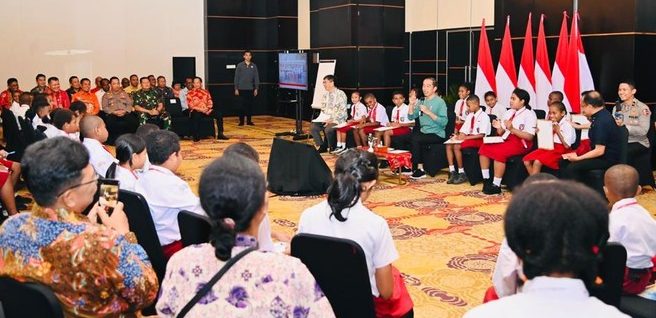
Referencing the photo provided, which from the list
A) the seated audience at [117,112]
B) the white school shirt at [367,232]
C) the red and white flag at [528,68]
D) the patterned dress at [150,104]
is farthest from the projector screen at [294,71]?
the white school shirt at [367,232]

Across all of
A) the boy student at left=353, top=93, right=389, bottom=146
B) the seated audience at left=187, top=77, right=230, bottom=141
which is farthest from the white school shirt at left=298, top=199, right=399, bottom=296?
the seated audience at left=187, top=77, right=230, bottom=141

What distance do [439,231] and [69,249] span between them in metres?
4.64

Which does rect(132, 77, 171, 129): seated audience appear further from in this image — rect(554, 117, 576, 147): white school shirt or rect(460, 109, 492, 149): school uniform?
rect(554, 117, 576, 147): white school shirt

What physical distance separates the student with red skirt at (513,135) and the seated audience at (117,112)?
748cm

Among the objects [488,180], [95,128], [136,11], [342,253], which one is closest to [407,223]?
[488,180]

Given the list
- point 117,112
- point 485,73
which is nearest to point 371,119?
point 485,73

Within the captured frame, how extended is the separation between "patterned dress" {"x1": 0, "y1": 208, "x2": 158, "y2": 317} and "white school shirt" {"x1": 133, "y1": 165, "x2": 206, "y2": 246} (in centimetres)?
153

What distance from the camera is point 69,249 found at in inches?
91.4

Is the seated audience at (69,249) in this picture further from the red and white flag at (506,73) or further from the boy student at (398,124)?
Answer: the red and white flag at (506,73)

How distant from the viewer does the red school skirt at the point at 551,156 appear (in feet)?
25.2

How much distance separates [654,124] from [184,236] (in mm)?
6994

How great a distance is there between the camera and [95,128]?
18.2ft

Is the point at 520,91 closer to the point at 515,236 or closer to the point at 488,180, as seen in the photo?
the point at 488,180

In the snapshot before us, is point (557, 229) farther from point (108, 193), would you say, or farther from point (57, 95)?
point (57, 95)
